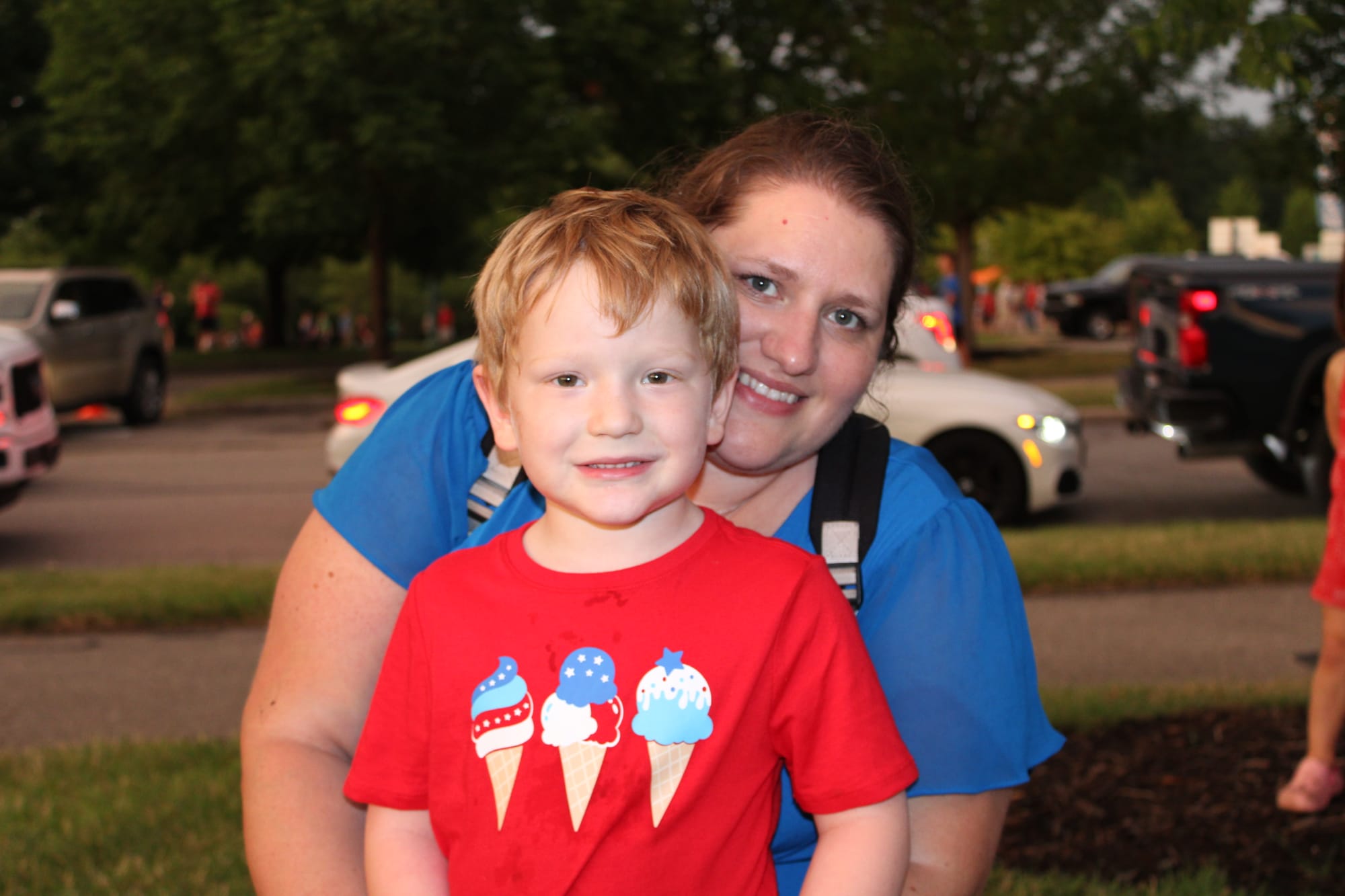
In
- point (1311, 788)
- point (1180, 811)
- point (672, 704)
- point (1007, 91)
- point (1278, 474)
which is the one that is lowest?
point (1278, 474)

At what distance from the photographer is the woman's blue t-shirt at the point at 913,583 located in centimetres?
189

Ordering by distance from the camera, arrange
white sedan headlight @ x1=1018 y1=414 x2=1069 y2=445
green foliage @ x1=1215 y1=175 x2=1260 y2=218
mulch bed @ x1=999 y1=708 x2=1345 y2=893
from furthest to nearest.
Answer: green foliage @ x1=1215 y1=175 x2=1260 y2=218 → white sedan headlight @ x1=1018 y1=414 x2=1069 y2=445 → mulch bed @ x1=999 y1=708 x2=1345 y2=893

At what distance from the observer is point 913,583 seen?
1914mm

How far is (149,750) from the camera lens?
509 cm

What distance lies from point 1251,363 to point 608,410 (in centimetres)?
933

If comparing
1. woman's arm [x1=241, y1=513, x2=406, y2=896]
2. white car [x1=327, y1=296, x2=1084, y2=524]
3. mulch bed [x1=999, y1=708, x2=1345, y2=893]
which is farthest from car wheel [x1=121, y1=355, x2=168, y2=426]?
woman's arm [x1=241, y1=513, x2=406, y2=896]

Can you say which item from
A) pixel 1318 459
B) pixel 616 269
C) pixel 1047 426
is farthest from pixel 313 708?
pixel 1318 459

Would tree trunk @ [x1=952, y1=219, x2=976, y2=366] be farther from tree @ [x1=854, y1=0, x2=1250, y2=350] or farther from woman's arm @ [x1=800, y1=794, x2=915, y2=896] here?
woman's arm @ [x1=800, y1=794, x2=915, y2=896]

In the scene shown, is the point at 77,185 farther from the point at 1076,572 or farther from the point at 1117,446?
the point at 1076,572

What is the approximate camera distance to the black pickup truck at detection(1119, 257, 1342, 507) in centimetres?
1002

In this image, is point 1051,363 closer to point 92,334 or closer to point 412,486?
point 92,334

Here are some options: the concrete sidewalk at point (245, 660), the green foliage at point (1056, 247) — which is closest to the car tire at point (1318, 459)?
the concrete sidewalk at point (245, 660)

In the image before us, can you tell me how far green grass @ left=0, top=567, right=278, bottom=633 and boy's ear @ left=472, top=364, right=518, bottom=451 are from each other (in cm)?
577

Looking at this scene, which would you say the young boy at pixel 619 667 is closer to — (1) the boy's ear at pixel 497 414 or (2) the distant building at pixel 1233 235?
(1) the boy's ear at pixel 497 414
